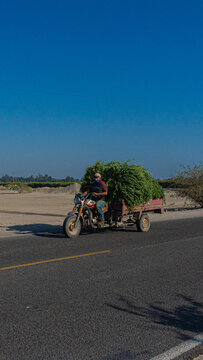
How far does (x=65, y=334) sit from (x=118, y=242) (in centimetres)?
690

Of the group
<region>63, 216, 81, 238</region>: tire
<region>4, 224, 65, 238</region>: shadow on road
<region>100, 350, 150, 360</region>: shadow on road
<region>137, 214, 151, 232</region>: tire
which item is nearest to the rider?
<region>63, 216, 81, 238</region>: tire

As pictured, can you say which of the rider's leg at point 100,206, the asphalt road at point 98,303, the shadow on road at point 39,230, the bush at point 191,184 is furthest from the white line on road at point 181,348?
the bush at point 191,184

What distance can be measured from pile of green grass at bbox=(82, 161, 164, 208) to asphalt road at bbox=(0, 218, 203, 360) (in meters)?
3.07

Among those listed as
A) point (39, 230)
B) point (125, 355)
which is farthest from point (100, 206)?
point (125, 355)

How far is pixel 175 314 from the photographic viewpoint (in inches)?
199

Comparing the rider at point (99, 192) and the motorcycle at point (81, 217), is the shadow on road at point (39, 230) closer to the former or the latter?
the motorcycle at point (81, 217)

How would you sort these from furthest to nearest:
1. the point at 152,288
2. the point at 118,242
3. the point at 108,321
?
the point at 118,242
the point at 152,288
the point at 108,321

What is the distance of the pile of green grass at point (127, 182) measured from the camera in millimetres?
12672

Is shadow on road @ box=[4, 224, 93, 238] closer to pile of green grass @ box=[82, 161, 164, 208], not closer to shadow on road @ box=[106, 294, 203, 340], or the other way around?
pile of green grass @ box=[82, 161, 164, 208]

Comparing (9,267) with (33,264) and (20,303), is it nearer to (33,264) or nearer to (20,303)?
(33,264)

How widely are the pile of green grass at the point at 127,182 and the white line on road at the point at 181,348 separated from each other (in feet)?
27.7

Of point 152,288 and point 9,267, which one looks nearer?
point 152,288

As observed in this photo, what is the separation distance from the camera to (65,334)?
168 inches

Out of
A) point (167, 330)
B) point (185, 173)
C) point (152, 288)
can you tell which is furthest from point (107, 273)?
point (185, 173)
